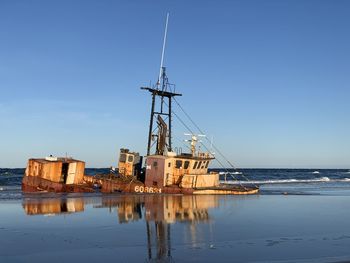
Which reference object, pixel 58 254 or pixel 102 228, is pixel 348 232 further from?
pixel 58 254

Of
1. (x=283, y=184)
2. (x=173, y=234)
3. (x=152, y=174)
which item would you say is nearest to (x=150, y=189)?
(x=152, y=174)

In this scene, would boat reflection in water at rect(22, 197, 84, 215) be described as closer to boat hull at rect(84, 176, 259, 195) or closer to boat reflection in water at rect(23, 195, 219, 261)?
boat reflection in water at rect(23, 195, 219, 261)

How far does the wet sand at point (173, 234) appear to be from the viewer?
13375 millimetres

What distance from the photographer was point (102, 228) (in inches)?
744

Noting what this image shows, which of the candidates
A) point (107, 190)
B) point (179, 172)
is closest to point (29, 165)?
point (107, 190)

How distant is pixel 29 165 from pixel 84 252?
31.9 metres

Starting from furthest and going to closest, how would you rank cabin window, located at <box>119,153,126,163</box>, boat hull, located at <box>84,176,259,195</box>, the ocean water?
1. the ocean water
2. cabin window, located at <box>119,153,126,163</box>
3. boat hull, located at <box>84,176,259,195</box>

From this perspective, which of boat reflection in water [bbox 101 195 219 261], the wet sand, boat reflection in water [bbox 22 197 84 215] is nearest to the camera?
the wet sand

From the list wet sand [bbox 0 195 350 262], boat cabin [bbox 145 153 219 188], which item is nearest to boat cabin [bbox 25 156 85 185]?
boat cabin [bbox 145 153 219 188]

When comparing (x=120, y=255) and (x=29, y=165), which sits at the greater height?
(x=29, y=165)

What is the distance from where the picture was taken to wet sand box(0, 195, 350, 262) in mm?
13375

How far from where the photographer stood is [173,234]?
16.9m

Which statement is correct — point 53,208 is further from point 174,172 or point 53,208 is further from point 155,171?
point 174,172

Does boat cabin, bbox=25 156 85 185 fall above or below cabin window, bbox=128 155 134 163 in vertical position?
below
